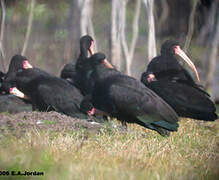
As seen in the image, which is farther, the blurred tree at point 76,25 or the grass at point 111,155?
the blurred tree at point 76,25

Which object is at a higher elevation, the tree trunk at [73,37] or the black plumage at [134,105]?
the tree trunk at [73,37]

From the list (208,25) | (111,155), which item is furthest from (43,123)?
(208,25)

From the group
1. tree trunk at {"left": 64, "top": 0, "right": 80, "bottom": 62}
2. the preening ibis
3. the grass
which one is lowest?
the grass

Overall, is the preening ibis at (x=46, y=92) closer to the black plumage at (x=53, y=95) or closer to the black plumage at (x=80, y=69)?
the black plumage at (x=53, y=95)

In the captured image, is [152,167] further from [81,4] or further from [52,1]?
[52,1]

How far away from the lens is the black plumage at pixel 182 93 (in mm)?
8125

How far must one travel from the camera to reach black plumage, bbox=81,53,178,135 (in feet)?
24.2

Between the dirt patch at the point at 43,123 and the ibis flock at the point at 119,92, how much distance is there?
0.47 metres

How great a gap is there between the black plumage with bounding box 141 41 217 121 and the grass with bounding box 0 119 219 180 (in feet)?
2.68

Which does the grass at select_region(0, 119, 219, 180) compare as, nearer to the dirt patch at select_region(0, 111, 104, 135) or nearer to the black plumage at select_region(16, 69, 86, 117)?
the dirt patch at select_region(0, 111, 104, 135)

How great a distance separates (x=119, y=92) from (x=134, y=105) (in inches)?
11.0

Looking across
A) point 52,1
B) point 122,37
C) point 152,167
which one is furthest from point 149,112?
point 52,1

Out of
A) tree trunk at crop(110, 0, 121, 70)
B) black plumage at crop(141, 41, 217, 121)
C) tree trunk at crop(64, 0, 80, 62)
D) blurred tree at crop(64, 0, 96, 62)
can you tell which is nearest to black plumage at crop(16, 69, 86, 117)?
black plumage at crop(141, 41, 217, 121)

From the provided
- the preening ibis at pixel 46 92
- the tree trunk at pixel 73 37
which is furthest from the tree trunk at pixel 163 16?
the preening ibis at pixel 46 92
